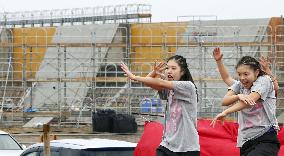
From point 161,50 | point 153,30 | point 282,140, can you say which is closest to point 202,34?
point 161,50

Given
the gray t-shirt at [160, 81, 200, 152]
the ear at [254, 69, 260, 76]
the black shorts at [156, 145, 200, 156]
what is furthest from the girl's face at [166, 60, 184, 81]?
the ear at [254, 69, 260, 76]

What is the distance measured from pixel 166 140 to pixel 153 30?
2922 cm

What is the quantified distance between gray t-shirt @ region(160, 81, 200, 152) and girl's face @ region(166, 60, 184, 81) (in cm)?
12

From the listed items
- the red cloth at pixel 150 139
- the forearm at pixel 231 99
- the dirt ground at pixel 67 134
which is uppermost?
the forearm at pixel 231 99

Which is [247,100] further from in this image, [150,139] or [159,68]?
[150,139]

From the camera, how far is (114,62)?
111 ft

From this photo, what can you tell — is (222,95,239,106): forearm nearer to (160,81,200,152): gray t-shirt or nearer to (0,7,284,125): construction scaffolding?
(160,81,200,152): gray t-shirt

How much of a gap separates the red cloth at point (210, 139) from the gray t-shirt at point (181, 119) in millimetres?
1017

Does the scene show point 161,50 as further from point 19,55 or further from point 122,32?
point 19,55

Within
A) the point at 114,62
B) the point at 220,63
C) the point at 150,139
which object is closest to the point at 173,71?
the point at 220,63

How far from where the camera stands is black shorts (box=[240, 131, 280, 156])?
7.15 metres

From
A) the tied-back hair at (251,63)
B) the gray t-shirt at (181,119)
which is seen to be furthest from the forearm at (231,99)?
the gray t-shirt at (181,119)

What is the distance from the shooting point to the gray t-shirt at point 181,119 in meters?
7.64

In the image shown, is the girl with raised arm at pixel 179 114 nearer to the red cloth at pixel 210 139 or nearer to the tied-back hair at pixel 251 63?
the tied-back hair at pixel 251 63
